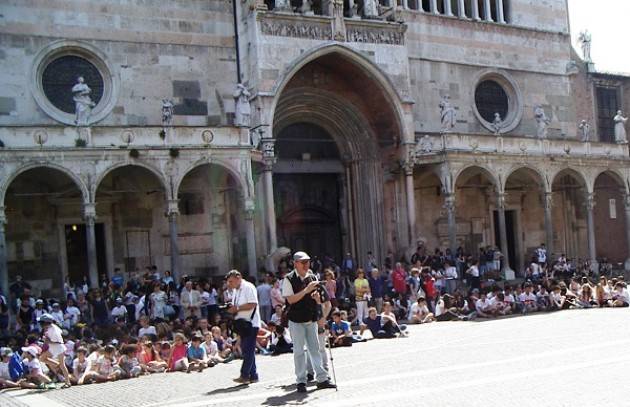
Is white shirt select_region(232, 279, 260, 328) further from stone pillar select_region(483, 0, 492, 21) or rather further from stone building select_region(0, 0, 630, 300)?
stone pillar select_region(483, 0, 492, 21)

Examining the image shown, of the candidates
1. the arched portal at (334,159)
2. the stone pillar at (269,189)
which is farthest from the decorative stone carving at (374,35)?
the stone pillar at (269,189)

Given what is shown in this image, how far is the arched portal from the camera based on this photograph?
29.6m

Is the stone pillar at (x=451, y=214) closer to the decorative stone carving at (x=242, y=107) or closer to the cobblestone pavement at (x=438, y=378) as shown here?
the decorative stone carving at (x=242, y=107)

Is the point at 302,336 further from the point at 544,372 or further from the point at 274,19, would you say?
the point at 274,19

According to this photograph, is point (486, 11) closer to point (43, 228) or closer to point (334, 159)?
point (334, 159)

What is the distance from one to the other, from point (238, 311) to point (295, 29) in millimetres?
16446

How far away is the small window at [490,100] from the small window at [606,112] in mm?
6159

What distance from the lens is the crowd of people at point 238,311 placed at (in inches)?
555

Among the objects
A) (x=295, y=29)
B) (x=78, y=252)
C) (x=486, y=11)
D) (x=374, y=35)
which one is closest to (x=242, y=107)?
(x=295, y=29)

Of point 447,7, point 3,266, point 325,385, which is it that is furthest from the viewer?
point 447,7

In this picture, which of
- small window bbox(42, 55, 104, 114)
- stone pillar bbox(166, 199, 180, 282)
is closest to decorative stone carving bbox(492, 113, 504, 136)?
stone pillar bbox(166, 199, 180, 282)

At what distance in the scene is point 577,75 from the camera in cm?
3697

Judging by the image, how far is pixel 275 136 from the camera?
1167 inches

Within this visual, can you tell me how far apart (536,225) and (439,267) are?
32.2 ft
